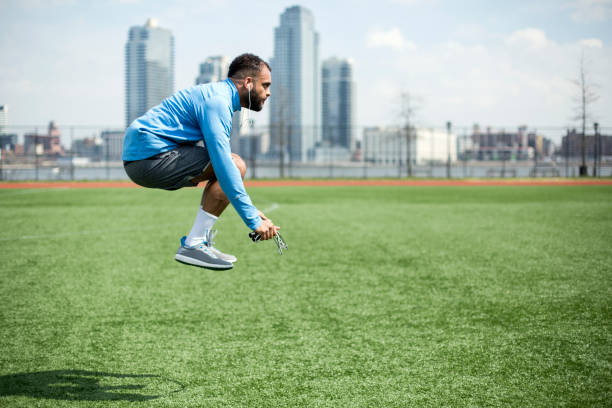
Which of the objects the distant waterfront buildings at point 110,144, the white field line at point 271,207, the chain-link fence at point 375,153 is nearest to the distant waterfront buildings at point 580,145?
the chain-link fence at point 375,153

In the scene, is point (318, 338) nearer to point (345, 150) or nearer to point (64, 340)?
point (64, 340)

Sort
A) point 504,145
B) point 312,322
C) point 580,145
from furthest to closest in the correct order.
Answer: point 504,145 < point 580,145 < point 312,322

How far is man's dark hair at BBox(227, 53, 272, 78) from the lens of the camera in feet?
11.4

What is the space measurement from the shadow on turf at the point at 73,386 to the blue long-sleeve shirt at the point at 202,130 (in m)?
1.29

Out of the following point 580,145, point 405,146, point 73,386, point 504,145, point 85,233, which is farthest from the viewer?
point 504,145

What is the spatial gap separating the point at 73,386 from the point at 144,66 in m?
201

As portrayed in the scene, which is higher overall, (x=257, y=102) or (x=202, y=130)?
(x=257, y=102)

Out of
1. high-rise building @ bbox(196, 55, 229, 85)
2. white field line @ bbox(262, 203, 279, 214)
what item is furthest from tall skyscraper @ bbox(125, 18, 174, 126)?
white field line @ bbox(262, 203, 279, 214)

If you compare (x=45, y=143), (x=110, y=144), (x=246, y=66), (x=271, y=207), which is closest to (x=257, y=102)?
(x=246, y=66)

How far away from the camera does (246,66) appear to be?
347cm

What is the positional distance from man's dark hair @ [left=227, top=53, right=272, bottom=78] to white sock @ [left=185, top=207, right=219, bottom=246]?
39.4 inches

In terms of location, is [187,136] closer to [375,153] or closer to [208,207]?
[208,207]

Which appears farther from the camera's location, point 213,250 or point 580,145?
point 580,145

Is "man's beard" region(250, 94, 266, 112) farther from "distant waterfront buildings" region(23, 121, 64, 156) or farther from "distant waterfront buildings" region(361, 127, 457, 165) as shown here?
"distant waterfront buildings" region(23, 121, 64, 156)
